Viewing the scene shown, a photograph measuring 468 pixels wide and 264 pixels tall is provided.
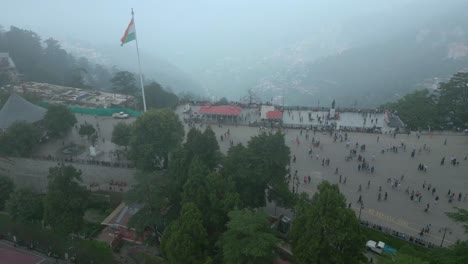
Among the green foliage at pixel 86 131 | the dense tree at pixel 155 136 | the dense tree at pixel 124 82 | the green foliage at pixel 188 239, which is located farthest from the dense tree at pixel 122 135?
the dense tree at pixel 124 82

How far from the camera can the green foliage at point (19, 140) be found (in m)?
23.8

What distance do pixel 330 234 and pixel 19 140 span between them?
21.6 meters

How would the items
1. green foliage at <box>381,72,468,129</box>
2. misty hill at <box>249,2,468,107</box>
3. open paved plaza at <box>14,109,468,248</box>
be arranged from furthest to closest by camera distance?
misty hill at <box>249,2,468,107</box>, green foliage at <box>381,72,468,129</box>, open paved plaza at <box>14,109,468,248</box>

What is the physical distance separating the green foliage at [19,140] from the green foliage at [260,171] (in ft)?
50.0

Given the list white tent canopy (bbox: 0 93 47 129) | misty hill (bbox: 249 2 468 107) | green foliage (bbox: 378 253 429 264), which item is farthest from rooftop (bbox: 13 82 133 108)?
misty hill (bbox: 249 2 468 107)

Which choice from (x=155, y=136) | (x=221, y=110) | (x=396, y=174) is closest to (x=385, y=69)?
(x=221, y=110)

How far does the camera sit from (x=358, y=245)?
1165cm

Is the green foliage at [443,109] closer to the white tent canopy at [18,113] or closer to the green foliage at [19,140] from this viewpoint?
the green foliage at [19,140]

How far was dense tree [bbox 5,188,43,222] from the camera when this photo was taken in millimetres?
19172

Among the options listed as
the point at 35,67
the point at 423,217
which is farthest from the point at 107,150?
the point at 35,67

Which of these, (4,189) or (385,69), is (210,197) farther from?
(385,69)

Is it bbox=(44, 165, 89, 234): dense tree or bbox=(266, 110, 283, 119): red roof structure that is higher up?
bbox=(266, 110, 283, 119): red roof structure

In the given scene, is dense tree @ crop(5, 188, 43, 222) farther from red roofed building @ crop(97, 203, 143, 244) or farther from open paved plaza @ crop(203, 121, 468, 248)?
open paved plaza @ crop(203, 121, 468, 248)

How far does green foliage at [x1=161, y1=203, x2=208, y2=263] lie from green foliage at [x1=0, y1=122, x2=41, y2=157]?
1573 cm
